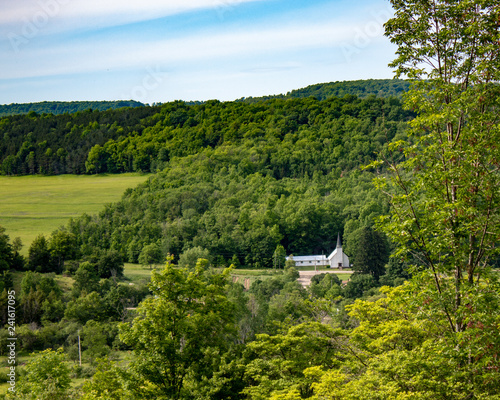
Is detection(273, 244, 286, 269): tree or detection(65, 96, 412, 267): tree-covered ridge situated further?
detection(65, 96, 412, 267): tree-covered ridge

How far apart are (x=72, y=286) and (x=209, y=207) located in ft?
182

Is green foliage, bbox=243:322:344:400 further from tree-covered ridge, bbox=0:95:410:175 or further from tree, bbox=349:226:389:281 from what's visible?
tree-covered ridge, bbox=0:95:410:175

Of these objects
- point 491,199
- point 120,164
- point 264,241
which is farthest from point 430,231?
point 120,164

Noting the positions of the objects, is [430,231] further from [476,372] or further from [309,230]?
[309,230]

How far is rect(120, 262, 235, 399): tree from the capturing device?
54.7 ft

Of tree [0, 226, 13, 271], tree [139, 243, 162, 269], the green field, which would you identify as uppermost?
the green field

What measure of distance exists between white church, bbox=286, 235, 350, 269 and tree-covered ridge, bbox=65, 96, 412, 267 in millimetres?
5405

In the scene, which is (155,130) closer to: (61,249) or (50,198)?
(50,198)

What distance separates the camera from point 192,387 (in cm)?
1688

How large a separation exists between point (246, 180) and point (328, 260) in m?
37.1

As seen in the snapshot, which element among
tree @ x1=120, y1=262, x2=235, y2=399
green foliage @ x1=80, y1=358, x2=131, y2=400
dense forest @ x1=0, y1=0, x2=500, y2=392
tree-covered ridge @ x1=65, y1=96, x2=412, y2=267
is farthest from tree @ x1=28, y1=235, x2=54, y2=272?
tree @ x1=120, y1=262, x2=235, y2=399

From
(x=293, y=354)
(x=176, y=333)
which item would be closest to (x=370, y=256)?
(x=293, y=354)

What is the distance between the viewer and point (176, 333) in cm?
1736

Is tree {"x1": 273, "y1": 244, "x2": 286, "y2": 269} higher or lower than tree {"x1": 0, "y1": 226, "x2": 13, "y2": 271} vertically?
lower
